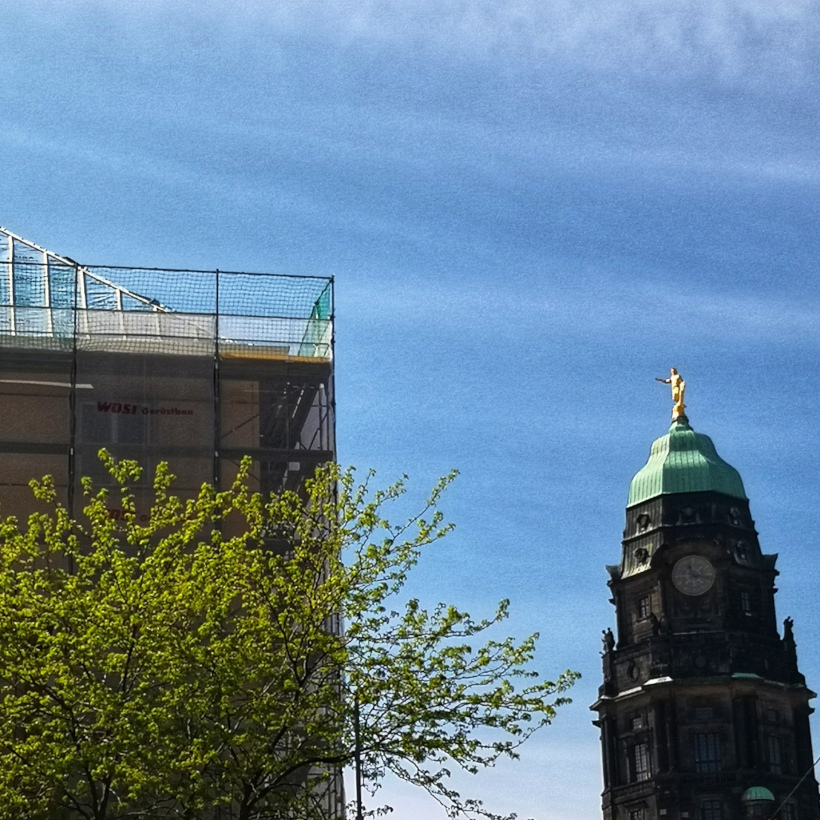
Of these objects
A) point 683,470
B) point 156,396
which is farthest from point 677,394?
point 156,396

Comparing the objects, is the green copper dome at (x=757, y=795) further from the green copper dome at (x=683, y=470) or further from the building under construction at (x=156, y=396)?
the building under construction at (x=156, y=396)

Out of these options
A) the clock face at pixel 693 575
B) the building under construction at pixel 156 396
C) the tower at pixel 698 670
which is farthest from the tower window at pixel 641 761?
the building under construction at pixel 156 396

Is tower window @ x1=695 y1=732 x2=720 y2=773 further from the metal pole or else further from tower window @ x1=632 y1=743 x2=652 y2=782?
the metal pole

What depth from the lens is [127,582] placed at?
121 feet

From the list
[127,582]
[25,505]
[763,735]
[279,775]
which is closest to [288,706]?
[279,775]

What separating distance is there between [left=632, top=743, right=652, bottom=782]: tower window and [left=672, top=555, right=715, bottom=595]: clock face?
439 inches

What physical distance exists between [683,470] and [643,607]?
405 inches

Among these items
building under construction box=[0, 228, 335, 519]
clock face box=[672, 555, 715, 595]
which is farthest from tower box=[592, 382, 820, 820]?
building under construction box=[0, 228, 335, 519]

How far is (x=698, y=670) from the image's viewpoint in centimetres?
12456

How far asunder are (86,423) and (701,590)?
80278mm

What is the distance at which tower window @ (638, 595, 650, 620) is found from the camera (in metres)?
129

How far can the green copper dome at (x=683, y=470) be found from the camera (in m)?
131

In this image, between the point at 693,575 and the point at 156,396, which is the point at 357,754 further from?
the point at 693,575

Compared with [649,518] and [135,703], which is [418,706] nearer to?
[135,703]
